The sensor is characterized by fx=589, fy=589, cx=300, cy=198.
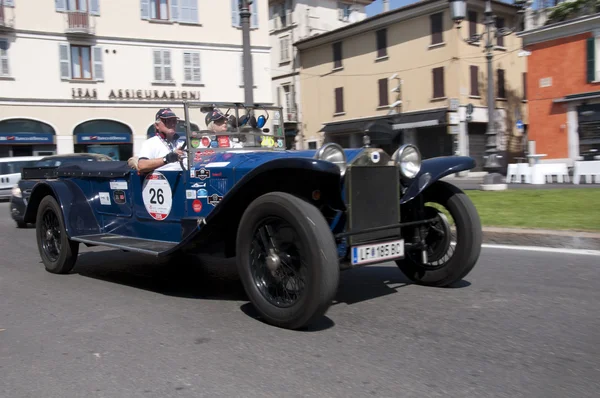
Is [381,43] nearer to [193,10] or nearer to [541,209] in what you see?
[193,10]

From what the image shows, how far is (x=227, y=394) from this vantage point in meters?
2.99

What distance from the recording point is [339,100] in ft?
119

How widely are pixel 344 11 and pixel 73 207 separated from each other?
38.8 m

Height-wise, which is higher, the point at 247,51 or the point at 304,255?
the point at 247,51

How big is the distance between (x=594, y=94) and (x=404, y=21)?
1189 centimetres

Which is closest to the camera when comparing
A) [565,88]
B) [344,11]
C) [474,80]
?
[565,88]

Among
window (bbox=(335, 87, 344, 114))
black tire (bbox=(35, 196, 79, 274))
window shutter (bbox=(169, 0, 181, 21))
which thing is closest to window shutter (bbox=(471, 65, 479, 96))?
window (bbox=(335, 87, 344, 114))

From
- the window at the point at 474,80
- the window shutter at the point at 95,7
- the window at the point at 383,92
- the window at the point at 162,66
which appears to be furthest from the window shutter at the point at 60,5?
the window at the point at 474,80

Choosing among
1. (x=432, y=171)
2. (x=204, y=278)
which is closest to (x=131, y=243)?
(x=204, y=278)

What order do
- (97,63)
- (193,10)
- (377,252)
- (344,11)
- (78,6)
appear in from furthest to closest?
(344,11) < (193,10) < (97,63) < (78,6) < (377,252)

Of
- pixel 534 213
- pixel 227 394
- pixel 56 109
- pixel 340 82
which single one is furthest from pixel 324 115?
pixel 227 394

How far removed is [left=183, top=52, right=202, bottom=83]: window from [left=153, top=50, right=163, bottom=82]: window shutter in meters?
1.28

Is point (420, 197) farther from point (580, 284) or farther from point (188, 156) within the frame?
point (188, 156)

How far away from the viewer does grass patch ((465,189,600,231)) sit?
26.5 feet
